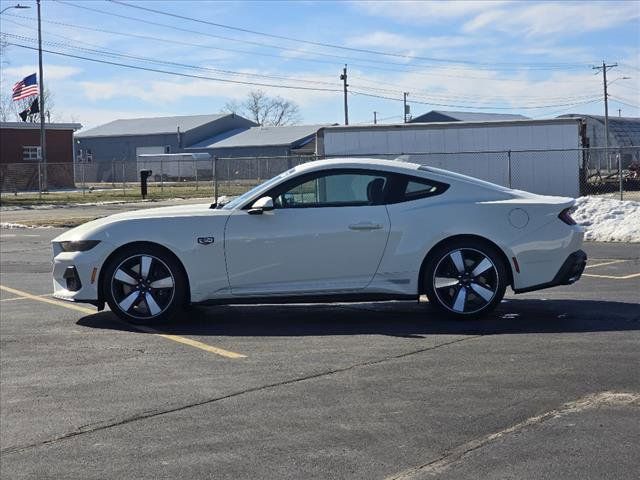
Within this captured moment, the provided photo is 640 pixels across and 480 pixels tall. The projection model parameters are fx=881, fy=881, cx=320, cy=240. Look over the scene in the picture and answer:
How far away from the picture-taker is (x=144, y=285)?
8094mm

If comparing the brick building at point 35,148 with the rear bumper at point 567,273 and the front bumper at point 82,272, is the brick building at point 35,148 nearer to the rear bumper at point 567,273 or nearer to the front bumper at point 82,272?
the front bumper at point 82,272

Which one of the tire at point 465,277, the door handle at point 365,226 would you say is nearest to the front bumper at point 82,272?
the door handle at point 365,226

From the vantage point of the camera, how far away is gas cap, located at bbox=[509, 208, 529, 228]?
781 centimetres

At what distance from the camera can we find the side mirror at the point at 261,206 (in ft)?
25.7

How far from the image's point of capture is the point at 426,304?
9000 millimetres

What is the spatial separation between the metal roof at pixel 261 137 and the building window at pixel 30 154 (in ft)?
103

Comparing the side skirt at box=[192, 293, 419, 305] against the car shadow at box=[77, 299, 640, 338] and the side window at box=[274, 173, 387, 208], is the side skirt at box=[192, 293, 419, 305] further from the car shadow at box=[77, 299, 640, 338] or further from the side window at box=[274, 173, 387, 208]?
the side window at box=[274, 173, 387, 208]

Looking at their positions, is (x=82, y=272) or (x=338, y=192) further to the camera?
(x=82, y=272)

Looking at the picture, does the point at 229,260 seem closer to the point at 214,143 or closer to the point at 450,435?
the point at 450,435

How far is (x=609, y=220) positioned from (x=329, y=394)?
489 inches

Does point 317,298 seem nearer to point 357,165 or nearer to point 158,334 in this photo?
point 357,165

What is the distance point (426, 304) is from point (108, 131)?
303 ft

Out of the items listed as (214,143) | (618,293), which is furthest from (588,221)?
(214,143)

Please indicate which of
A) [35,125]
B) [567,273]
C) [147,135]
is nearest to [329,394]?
[567,273]
